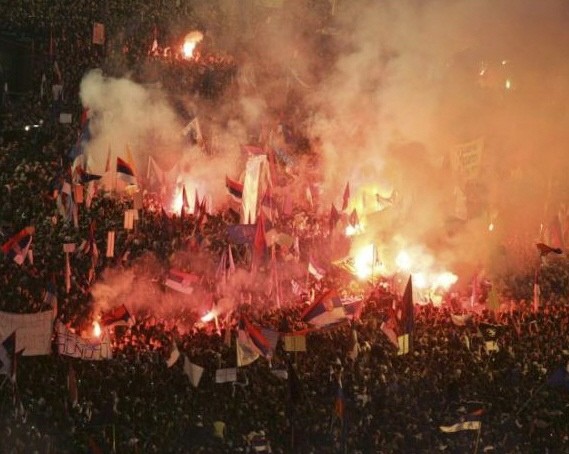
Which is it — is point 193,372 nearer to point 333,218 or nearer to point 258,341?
point 258,341

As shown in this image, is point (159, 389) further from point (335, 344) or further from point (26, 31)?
point (26, 31)

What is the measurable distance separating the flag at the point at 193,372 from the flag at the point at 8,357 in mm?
1822

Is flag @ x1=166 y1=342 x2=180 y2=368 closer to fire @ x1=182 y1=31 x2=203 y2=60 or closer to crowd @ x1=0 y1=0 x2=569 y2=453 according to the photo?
crowd @ x1=0 y1=0 x2=569 y2=453

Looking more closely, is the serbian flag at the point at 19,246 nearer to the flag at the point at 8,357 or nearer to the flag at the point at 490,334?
the flag at the point at 8,357

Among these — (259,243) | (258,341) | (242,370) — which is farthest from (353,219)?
(242,370)

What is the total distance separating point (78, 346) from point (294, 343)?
2534mm

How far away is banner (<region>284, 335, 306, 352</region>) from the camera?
9758 millimetres

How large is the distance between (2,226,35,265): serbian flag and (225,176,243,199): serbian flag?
374cm

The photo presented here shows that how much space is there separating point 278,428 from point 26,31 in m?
11.6

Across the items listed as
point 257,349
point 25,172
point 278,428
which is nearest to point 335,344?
point 257,349

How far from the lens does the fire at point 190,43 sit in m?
18.6

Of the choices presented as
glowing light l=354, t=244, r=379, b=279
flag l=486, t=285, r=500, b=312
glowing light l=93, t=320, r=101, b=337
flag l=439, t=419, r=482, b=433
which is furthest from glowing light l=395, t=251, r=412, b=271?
glowing light l=93, t=320, r=101, b=337

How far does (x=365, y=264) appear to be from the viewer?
47.6 ft

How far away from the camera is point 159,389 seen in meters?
8.98
